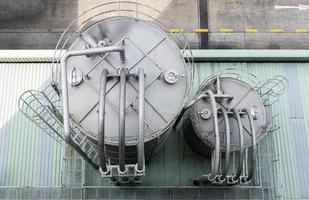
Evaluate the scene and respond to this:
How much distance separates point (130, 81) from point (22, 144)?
208 inches

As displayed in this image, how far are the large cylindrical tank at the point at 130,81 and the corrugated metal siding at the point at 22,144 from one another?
314cm

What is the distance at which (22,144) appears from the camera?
14.4 meters

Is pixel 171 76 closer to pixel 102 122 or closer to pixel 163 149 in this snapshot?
pixel 102 122

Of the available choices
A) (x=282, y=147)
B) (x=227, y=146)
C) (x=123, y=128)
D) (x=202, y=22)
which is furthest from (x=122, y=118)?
(x=202, y=22)

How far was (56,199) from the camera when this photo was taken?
1339 centimetres

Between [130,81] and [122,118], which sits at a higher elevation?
[130,81]

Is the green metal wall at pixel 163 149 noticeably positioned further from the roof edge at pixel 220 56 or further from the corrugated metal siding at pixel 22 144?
the roof edge at pixel 220 56

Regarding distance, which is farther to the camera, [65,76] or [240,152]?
[240,152]

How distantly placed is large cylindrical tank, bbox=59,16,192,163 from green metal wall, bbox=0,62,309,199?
2198 millimetres

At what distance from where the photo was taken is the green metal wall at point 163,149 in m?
13.9

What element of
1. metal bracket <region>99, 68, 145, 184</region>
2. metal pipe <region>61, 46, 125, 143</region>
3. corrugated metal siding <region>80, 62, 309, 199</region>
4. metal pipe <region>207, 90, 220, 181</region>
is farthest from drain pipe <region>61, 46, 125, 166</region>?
corrugated metal siding <region>80, 62, 309, 199</region>

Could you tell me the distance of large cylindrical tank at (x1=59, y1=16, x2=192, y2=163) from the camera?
11.2 metres

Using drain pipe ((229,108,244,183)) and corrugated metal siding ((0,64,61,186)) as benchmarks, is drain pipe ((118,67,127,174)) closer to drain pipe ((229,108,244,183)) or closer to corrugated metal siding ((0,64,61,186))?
drain pipe ((229,108,244,183))

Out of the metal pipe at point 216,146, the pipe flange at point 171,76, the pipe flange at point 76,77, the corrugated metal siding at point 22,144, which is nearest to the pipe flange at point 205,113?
the metal pipe at point 216,146
